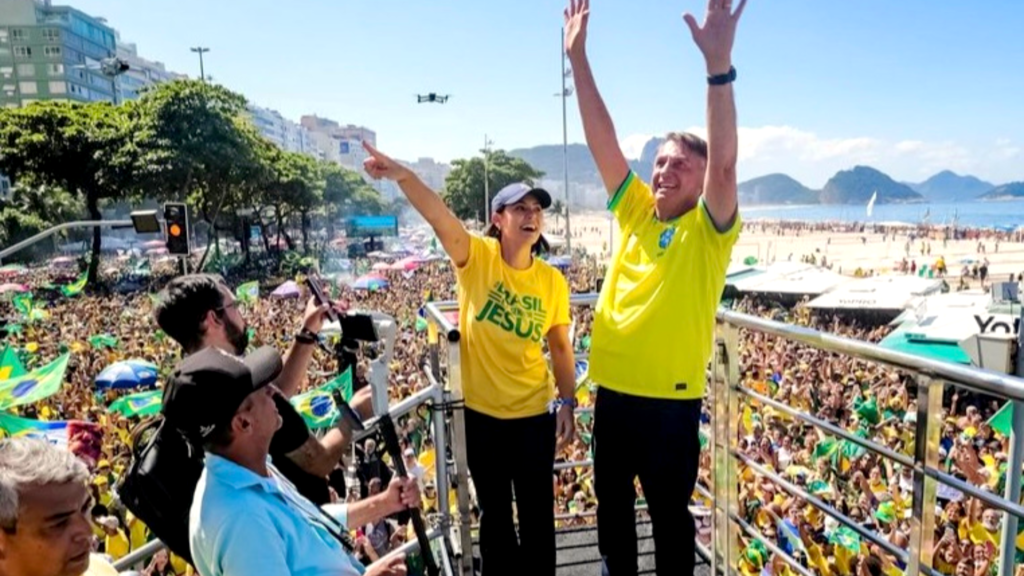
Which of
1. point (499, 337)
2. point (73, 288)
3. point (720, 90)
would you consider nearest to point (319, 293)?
point (499, 337)

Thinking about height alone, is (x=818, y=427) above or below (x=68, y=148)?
below

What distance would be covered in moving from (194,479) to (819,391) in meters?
8.97

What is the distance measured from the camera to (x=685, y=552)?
8.09 feet

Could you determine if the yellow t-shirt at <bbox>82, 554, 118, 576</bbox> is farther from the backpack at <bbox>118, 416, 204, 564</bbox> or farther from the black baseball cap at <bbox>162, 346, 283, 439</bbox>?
the black baseball cap at <bbox>162, 346, 283, 439</bbox>

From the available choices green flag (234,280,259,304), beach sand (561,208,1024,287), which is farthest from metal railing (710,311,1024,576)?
beach sand (561,208,1024,287)

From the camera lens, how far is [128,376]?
10336 mm

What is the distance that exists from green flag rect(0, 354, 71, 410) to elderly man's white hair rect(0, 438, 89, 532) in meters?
6.62

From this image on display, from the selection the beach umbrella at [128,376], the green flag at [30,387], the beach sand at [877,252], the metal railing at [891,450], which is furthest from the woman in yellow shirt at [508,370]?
the beach sand at [877,252]

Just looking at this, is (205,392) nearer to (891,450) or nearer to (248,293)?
(891,450)

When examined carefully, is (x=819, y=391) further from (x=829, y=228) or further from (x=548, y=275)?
(x=829, y=228)

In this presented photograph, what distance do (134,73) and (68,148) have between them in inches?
3338

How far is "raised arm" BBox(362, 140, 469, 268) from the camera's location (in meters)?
2.58

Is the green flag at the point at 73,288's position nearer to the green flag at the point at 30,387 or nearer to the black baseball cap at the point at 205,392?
the green flag at the point at 30,387

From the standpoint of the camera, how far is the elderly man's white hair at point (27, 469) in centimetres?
171
